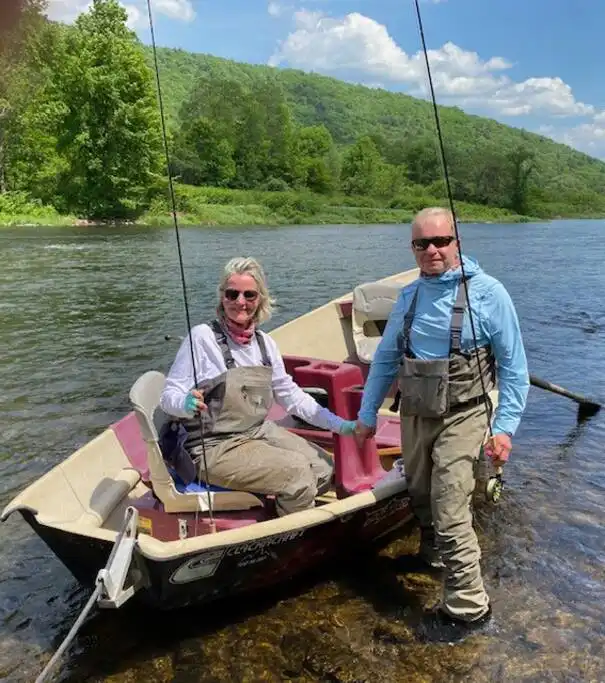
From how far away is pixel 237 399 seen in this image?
4.30 metres

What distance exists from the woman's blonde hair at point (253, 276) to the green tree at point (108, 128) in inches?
1835

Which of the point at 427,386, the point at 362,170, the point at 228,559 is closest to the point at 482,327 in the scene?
the point at 427,386

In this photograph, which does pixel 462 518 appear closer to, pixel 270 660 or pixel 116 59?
pixel 270 660

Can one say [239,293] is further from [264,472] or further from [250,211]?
[250,211]

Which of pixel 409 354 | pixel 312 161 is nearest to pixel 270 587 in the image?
pixel 409 354

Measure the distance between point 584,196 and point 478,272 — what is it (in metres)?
109

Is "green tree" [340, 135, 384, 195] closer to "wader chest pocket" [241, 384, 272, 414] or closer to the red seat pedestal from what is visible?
the red seat pedestal

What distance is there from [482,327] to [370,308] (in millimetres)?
4651

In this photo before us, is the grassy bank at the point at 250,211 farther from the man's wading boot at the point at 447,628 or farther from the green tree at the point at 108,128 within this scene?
the man's wading boot at the point at 447,628

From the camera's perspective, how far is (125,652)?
4133 mm

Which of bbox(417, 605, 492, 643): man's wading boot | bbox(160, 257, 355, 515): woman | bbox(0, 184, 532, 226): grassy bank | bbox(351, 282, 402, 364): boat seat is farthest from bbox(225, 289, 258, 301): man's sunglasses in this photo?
bbox(0, 184, 532, 226): grassy bank

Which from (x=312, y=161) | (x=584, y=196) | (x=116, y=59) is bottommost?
(x=584, y=196)

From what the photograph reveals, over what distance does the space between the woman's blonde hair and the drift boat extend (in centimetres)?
75

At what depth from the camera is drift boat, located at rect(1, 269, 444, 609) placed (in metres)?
3.75
